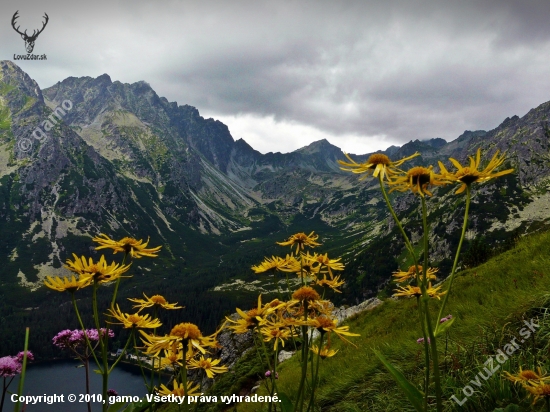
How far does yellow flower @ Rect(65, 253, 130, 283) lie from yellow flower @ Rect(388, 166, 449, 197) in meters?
3.40

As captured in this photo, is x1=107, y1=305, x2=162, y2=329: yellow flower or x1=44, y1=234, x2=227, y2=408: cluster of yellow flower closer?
x1=44, y1=234, x2=227, y2=408: cluster of yellow flower

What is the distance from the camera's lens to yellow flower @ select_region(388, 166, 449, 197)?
131 inches

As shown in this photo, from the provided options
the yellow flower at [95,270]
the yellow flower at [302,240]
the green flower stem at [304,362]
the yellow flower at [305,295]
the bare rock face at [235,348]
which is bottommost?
the bare rock face at [235,348]

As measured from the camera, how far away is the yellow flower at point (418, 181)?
11.0ft

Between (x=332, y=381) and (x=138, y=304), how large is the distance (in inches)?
220

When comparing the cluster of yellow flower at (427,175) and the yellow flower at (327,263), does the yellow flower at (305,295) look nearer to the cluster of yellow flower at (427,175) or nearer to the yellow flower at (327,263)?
the yellow flower at (327,263)

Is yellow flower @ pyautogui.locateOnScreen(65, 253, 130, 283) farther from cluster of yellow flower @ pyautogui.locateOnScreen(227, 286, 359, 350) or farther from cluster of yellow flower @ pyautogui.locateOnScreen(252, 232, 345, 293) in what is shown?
cluster of yellow flower @ pyautogui.locateOnScreen(252, 232, 345, 293)

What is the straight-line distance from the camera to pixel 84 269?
4.37 metres

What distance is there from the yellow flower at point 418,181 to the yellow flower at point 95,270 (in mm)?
3403

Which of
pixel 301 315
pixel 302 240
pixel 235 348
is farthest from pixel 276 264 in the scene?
pixel 235 348

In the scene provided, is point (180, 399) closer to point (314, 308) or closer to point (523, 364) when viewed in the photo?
point (314, 308)

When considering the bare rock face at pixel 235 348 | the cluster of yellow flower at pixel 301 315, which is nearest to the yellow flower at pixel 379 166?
the cluster of yellow flower at pixel 301 315

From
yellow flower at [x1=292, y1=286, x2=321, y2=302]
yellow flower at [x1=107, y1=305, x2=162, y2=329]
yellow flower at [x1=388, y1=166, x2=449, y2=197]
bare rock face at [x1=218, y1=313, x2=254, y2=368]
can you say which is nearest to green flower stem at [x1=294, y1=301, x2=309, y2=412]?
yellow flower at [x1=292, y1=286, x2=321, y2=302]

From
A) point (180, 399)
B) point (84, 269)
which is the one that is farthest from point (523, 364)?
point (84, 269)
